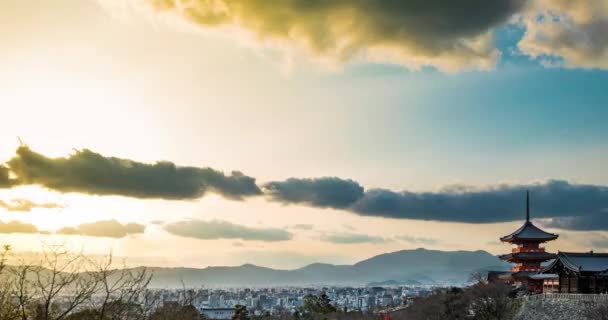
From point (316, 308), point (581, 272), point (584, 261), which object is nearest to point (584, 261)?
point (584, 261)

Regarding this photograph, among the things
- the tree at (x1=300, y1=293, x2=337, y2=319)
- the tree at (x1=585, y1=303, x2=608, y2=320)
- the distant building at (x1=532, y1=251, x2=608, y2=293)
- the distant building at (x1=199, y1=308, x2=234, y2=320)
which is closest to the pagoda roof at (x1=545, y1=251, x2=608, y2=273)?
the distant building at (x1=532, y1=251, x2=608, y2=293)

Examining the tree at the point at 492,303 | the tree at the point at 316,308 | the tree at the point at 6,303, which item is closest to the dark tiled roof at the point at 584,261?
the tree at the point at 492,303

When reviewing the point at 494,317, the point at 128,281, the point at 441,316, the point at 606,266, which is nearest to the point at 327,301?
the point at 441,316

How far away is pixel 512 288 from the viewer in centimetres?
5047

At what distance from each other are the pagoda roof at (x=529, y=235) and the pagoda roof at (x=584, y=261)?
11.0 meters

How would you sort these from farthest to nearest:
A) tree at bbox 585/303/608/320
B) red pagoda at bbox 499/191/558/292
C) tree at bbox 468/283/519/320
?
red pagoda at bbox 499/191/558/292
tree at bbox 468/283/519/320
tree at bbox 585/303/608/320

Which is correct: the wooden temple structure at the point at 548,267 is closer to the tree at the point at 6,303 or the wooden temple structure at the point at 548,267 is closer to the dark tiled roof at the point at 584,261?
the dark tiled roof at the point at 584,261

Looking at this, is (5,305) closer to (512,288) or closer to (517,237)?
(512,288)

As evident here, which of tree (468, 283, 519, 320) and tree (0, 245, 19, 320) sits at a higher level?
tree (0, 245, 19, 320)

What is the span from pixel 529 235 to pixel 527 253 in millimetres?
1658

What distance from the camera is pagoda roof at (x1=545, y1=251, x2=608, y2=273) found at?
42.6m

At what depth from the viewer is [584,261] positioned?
143ft

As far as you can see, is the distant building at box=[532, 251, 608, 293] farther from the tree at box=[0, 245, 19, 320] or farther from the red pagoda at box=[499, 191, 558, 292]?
the tree at box=[0, 245, 19, 320]

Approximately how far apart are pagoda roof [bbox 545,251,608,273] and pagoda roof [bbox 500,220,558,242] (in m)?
11.0
